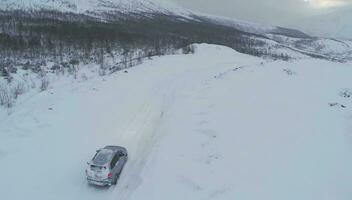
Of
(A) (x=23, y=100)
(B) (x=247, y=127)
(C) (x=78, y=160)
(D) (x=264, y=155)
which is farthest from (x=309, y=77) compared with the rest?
(A) (x=23, y=100)

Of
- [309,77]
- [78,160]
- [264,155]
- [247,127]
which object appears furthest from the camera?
[309,77]

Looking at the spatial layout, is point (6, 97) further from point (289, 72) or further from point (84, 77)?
point (289, 72)

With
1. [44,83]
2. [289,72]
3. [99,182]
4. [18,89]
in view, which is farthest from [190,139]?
[44,83]

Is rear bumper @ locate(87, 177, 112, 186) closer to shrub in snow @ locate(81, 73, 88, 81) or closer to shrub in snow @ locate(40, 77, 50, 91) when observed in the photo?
shrub in snow @ locate(40, 77, 50, 91)

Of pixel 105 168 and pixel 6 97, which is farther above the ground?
pixel 105 168

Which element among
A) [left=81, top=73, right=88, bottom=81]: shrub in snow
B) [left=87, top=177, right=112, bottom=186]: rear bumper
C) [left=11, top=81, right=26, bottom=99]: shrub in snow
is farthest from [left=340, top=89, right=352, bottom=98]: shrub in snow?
[left=11, top=81, right=26, bottom=99]: shrub in snow

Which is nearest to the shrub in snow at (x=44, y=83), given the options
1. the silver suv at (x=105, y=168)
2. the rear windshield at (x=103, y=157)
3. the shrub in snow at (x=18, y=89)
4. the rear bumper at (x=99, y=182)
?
the shrub in snow at (x=18, y=89)

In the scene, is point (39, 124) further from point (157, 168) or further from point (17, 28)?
point (17, 28)
